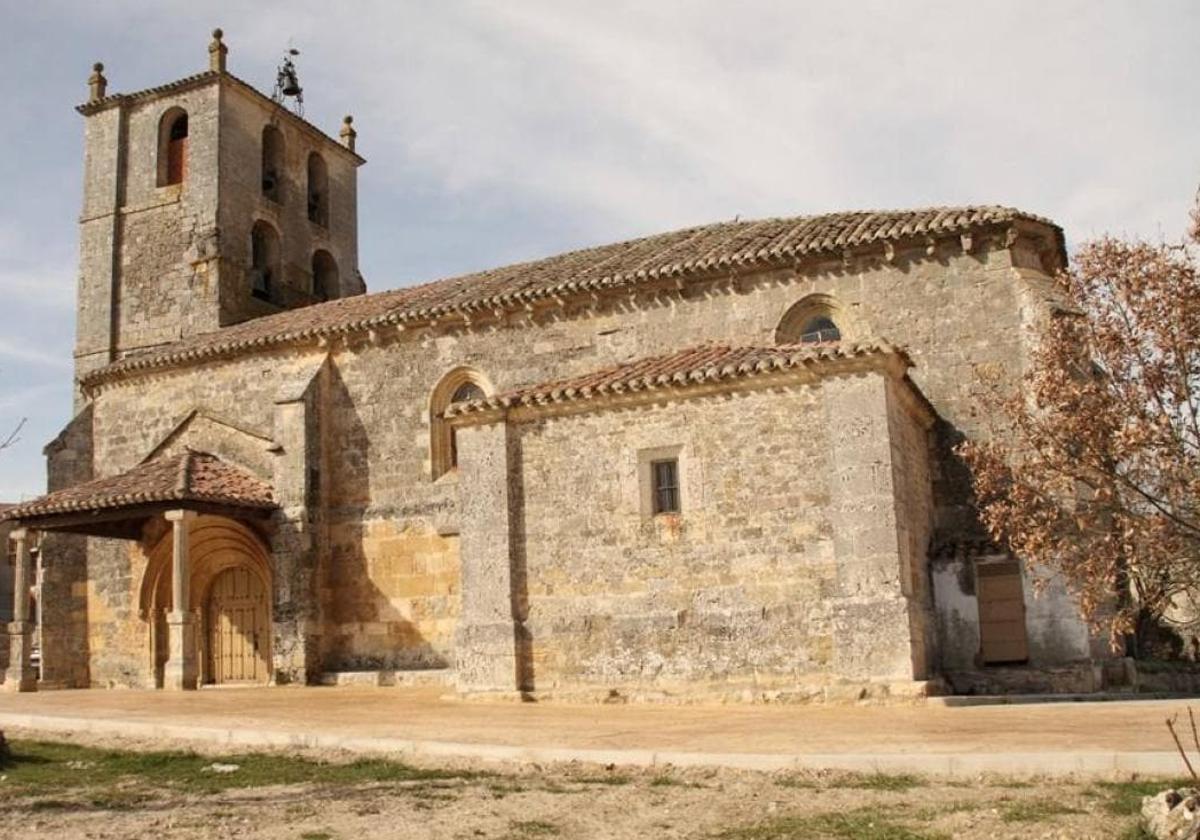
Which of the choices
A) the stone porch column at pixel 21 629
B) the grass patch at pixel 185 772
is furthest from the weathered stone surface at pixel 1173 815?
the stone porch column at pixel 21 629

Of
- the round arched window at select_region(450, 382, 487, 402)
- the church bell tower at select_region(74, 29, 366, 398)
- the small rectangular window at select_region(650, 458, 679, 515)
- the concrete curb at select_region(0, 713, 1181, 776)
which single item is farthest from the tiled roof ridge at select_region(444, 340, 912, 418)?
the church bell tower at select_region(74, 29, 366, 398)

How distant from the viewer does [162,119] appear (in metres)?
27.5

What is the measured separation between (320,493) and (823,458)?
32.2 feet

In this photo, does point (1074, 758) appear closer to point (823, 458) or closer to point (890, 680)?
point (890, 680)

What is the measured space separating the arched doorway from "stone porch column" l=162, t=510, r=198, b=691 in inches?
74.4

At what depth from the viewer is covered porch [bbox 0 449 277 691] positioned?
62.4 ft

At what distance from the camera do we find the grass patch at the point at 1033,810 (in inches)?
269

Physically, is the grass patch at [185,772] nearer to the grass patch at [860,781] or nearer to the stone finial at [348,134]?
the grass patch at [860,781]

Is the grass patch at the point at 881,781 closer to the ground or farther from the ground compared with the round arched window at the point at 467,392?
closer to the ground

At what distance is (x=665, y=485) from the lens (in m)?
15.1

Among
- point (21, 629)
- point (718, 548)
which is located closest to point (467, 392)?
point (718, 548)

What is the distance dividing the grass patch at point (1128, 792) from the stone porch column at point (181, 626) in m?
14.5

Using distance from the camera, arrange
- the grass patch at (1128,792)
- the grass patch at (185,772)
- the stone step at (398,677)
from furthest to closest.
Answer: the stone step at (398,677)
the grass patch at (185,772)
the grass patch at (1128,792)

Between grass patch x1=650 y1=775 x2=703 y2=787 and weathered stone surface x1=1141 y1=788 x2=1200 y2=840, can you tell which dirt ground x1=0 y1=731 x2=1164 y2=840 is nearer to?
grass patch x1=650 y1=775 x2=703 y2=787
